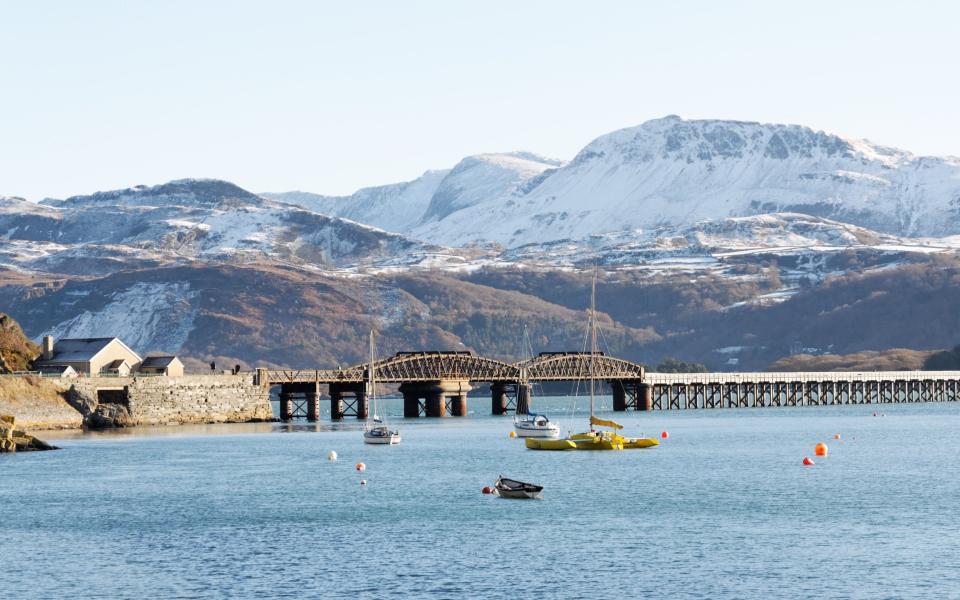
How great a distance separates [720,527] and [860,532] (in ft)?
23.6

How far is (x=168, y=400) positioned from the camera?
178 metres

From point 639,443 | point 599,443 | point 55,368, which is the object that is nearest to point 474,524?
point 599,443

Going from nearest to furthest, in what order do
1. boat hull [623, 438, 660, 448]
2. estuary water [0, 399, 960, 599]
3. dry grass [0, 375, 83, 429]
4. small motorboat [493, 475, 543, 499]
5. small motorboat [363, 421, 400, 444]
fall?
estuary water [0, 399, 960, 599] < small motorboat [493, 475, 543, 499] < boat hull [623, 438, 660, 448] < small motorboat [363, 421, 400, 444] < dry grass [0, 375, 83, 429]

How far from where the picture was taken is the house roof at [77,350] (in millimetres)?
179875

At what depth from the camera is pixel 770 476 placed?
4375 inches

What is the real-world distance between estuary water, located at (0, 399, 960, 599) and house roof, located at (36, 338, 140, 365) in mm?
40539

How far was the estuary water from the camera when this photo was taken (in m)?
66.1

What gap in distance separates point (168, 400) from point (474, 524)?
9903 centimetres

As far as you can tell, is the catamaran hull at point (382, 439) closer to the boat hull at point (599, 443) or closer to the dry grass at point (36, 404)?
the boat hull at point (599, 443)

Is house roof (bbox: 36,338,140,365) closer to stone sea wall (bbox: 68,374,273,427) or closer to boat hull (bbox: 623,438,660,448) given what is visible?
stone sea wall (bbox: 68,374,273,427)

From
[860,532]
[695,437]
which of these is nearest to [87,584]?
[860,532]

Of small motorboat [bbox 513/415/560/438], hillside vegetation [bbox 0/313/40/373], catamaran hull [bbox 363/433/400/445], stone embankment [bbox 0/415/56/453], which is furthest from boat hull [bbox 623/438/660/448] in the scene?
hillside vegetation [bbox 0/313/40/373]

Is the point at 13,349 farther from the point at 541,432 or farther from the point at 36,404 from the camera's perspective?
the point at 541,432

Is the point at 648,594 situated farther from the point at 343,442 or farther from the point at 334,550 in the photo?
the point at 343,442
